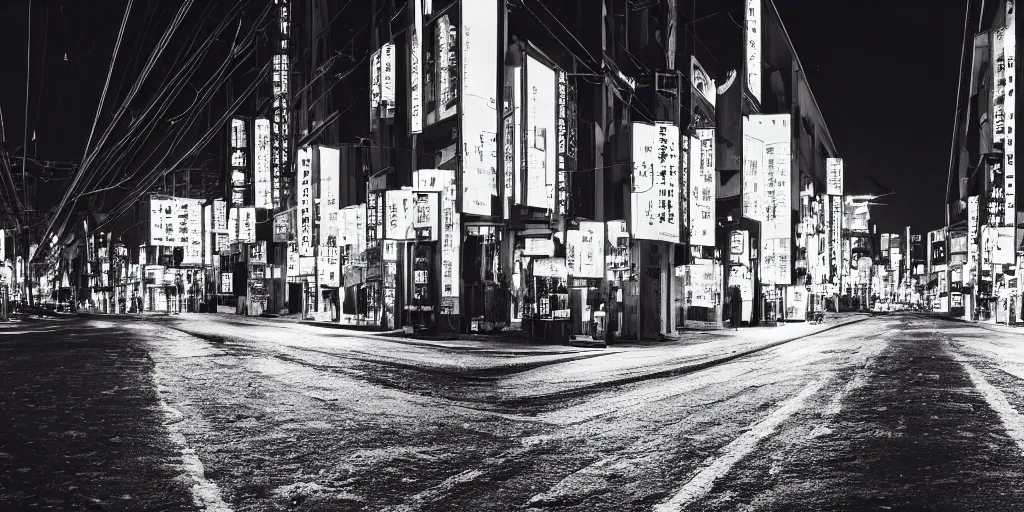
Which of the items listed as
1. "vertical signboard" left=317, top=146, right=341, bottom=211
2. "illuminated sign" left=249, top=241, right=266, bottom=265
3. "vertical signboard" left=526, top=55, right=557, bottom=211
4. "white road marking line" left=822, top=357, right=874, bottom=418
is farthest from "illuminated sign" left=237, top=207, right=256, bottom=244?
"white road marking line" left=822, top=357, right=874, bottom=418

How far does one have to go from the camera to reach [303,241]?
96.1 ft

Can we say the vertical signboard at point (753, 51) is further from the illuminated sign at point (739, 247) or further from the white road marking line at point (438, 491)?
the white road marking line at point (438, 491)

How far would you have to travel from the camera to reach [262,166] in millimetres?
32000

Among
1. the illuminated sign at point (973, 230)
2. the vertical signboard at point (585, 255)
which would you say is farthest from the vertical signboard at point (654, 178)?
the illuminated sign at point (973, 230)

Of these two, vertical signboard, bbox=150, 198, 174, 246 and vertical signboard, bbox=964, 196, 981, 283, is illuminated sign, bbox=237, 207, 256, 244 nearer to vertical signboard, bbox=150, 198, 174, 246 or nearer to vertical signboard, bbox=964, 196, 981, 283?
vertical signboard, bbox=150, 198, 174, 246

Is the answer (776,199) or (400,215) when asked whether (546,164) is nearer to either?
(400,215)

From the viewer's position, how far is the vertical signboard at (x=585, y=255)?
21672 millimetres

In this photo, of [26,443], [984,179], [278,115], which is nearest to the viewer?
[26,443]

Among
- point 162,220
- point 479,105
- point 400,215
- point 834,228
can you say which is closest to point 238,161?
point 162,220

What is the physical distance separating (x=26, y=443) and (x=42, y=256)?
6061 cm

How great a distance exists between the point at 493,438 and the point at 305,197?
23.1m

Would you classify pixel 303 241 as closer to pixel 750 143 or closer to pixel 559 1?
pixel 559 1

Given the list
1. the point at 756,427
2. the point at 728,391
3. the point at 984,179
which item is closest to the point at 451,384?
the point at 728,391

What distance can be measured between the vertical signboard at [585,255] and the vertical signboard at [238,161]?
18.1 meters
